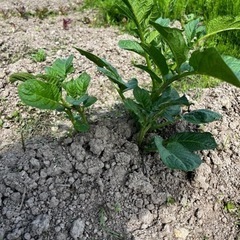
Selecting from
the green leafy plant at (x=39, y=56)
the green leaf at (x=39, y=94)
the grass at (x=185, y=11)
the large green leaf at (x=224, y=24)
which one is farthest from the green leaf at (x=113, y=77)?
the grass at (x=185, y=11)

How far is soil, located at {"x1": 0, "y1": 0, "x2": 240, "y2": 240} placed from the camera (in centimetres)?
190

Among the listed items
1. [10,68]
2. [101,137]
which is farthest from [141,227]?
[10,68]

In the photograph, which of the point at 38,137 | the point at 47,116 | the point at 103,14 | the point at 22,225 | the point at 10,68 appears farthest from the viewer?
the point at 103,14

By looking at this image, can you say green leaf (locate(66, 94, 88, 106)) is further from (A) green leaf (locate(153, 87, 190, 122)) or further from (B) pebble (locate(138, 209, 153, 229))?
(B) pebble (locate(138, 209, 153, 229))

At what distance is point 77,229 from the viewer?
1.86 meters

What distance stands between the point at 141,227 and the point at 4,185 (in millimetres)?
669

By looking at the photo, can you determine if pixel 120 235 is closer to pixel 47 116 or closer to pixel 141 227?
pixel 141 227

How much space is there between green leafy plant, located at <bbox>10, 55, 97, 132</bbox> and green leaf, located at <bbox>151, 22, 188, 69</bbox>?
0.48 meters

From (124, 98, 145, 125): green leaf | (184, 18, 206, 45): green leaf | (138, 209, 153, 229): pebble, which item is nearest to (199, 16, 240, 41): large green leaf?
(184, 18, 206, 45): green leaf

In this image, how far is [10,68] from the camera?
8.46ft

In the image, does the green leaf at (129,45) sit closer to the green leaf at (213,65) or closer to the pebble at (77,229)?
the green leaf at (213,65)

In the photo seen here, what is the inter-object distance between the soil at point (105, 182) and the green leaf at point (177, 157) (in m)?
0.25

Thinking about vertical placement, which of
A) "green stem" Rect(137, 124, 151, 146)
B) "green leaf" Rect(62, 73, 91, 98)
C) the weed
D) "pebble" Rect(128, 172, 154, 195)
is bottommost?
the weed

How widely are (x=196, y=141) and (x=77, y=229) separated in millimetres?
680
